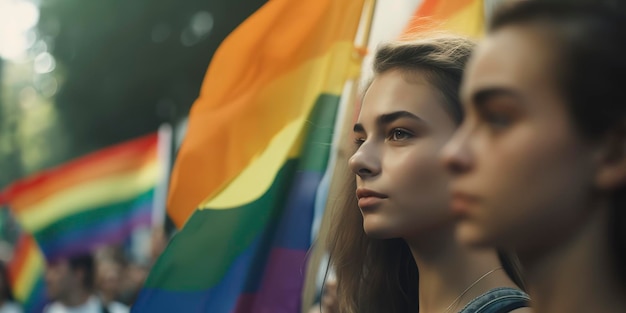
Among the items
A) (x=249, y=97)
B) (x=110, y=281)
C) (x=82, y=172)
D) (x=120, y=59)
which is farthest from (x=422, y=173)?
(x=120, y=59)

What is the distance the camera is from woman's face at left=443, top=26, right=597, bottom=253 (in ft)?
5.27

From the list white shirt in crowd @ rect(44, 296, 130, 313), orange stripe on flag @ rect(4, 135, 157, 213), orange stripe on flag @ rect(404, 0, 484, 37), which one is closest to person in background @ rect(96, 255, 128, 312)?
white shirt in crowd @ rect(44, 296, 130, 313)

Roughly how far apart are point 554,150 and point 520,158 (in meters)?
0.05

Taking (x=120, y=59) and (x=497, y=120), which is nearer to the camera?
(x=497, y=120)

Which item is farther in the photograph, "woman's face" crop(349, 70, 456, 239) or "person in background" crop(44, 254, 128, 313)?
"person in background" crop(44, 254, 128, 313)

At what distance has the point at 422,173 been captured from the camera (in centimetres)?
265

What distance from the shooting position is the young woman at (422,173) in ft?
8.66

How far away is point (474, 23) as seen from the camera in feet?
12.7

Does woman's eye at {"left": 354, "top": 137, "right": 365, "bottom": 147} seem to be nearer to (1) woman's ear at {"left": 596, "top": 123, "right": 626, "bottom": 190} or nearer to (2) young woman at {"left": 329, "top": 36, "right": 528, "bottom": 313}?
(2) young woman at {"left": 329, "top": 36, "right": 528, "bottom": 313}

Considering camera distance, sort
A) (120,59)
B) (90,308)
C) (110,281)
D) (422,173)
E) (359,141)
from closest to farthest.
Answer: (422,173) → (359,141) → (90,308) → (110,281) → (120,59)

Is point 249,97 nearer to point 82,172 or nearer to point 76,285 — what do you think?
point 76,285

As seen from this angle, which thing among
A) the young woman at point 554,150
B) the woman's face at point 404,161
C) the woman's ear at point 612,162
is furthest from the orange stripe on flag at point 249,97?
the woman's ear at point 612,162

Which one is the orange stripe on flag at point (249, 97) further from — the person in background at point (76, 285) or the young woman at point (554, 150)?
the person in background at point (76, 285)

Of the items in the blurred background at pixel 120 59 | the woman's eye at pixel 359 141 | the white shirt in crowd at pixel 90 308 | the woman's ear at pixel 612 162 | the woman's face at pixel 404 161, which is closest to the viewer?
the woman's ear at pixel 612 162
